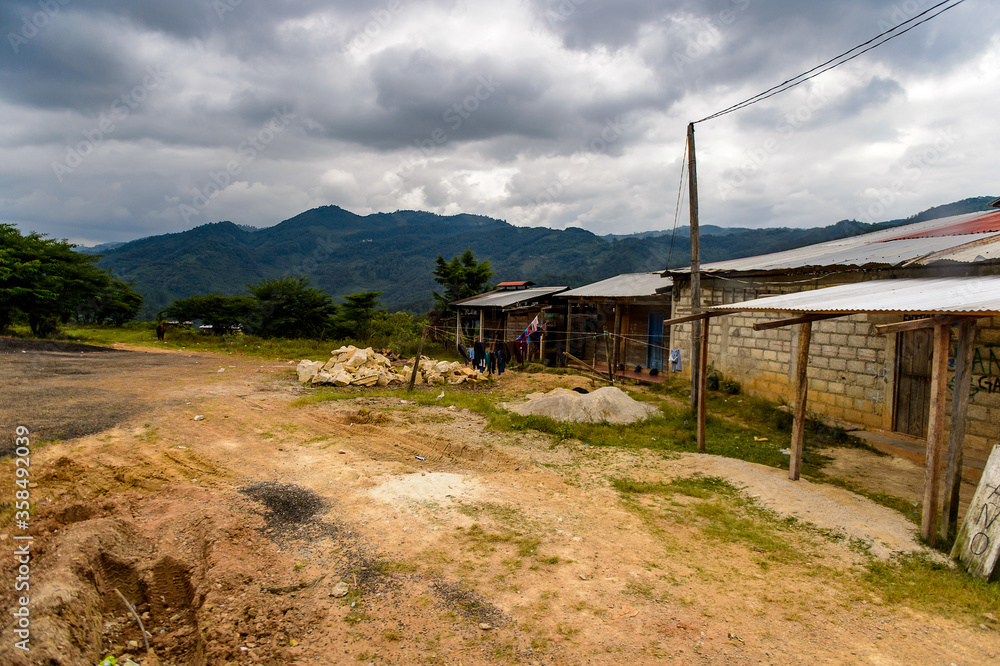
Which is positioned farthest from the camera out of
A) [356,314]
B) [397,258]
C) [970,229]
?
[397,258]

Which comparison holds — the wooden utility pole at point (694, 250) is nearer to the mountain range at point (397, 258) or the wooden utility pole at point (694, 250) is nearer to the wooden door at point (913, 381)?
the wooden door at point (913, 381)

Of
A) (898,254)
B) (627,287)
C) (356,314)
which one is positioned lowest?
(356,314)

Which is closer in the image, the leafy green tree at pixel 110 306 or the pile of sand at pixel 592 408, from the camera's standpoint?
the pile of sand at pixel 592 408

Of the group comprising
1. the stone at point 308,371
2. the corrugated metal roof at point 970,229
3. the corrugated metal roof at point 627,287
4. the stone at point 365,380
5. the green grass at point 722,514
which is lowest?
the green grass at point 722,514

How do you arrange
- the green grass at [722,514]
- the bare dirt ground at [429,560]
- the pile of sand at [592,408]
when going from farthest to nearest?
the pile of sand at [592,408], the green grass at [722,514], the bare dirt ground at [429,560]

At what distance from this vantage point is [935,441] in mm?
4758

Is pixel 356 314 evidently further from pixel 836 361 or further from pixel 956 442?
pixel 956 442

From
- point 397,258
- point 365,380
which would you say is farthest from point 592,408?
point 397,258

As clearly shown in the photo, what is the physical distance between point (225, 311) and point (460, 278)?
54.7 ft

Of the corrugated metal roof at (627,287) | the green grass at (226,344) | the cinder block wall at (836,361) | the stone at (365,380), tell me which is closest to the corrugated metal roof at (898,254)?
the cinder block wall at (836,361)

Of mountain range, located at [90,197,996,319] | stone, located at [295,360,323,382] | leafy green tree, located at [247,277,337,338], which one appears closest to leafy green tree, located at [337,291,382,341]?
leafy green tree, located at [247,277,337,338]

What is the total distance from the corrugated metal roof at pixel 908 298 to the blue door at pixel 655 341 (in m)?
8.60

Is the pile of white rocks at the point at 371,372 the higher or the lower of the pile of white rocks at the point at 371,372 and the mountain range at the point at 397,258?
the lower

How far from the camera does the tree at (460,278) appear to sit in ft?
107
